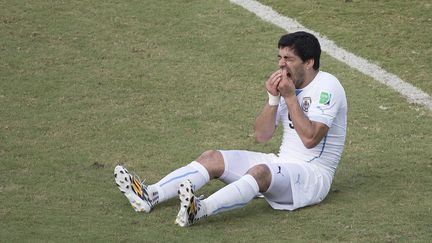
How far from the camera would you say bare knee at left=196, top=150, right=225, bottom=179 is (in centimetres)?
905

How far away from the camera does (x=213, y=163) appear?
9070 millimetres

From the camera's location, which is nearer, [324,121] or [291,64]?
[324,121]

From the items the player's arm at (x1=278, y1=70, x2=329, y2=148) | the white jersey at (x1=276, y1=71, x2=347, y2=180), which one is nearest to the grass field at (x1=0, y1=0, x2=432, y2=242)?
the white jersey at (x1=276, y1=71, x2=347, y2=180)

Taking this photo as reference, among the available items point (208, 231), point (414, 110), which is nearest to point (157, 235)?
point (208, 231)

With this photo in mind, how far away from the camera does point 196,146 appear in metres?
10.8

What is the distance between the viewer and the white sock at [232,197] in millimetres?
8586

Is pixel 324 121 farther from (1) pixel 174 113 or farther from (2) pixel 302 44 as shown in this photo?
(1) pixel 174 113

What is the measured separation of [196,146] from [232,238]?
2573 mm

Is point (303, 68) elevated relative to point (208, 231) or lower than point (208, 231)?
elevated

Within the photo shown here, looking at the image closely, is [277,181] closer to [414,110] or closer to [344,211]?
[344,211]

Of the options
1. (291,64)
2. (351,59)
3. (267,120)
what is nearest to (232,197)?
(267,120)

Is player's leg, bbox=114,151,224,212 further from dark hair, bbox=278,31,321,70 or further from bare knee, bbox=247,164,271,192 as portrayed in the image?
dark hair, bbox=278,31,321,70

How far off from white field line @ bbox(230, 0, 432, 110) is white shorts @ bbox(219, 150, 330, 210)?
10.6ft

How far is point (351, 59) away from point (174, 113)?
2.70 m
